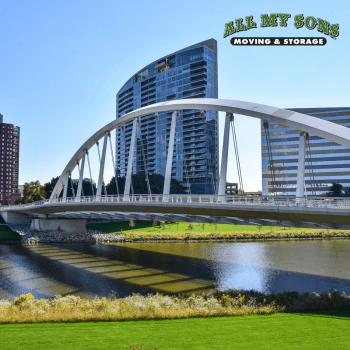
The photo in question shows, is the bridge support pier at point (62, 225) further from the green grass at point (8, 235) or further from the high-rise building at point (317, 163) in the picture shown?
the high-rise building at point (317, 163)

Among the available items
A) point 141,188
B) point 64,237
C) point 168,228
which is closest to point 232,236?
point 168,228

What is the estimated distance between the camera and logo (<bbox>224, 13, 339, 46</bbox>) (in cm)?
1928

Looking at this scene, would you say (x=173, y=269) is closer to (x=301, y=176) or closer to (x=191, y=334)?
(x=301, y=176)

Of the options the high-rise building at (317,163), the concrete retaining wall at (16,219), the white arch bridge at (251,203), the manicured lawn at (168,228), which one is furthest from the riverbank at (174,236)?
the high-rise building at (317,163)

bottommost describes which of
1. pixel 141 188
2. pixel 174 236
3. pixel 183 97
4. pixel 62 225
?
pixel 174 236

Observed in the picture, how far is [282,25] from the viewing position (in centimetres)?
2080

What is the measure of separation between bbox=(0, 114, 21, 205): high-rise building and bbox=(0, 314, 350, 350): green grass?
503ft

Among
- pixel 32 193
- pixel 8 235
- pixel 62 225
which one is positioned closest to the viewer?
pixel 8 235

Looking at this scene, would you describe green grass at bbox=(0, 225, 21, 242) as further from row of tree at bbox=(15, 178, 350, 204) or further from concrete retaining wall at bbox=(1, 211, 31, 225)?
row of tree at bbox=(15, 178, 350, 204)

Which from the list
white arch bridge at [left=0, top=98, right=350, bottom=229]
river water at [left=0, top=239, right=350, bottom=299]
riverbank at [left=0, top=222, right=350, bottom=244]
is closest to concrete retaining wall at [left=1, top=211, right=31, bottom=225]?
riverbank at [left=0, top=222, right=350, bottom=244]

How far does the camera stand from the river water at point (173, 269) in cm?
2064

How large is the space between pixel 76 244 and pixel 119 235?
20.5ft

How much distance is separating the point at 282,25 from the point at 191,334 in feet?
61.0

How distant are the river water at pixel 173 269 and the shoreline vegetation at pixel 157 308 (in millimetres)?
4259
